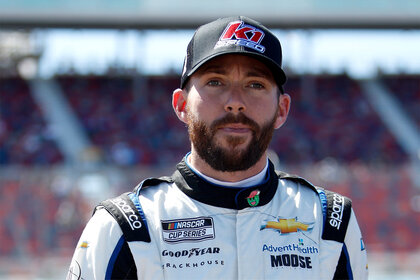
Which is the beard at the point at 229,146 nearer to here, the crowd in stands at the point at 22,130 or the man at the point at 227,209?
the man at the point at 227,209

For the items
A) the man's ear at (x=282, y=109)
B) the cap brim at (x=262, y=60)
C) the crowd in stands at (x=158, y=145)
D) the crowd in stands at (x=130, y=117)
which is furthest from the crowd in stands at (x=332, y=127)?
the cap brim at (x=262, y=60)

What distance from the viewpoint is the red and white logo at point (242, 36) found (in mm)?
1955

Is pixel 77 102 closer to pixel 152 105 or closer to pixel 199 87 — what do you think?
pixel 152 105

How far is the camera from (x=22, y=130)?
1694 centimetres

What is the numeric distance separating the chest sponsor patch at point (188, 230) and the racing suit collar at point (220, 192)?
0.07 meters

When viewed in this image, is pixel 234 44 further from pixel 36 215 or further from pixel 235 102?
pixel 36 215

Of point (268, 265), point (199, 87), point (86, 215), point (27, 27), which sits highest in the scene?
point (27, 27)

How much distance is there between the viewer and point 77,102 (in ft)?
64.5

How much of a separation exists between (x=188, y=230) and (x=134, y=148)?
45.9 feet

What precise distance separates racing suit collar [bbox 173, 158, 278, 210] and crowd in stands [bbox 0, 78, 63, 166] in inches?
526

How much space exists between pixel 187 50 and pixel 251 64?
0.21 m

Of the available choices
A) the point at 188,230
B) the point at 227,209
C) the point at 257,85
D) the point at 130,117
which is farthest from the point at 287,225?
the point at 130,117

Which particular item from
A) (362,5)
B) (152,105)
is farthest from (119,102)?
(362,5)

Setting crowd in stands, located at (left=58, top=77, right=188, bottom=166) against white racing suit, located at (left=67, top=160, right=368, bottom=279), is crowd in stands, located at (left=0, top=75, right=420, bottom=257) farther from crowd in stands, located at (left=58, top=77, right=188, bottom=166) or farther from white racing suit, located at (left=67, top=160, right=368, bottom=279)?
white racing suit, located at (left=67, top=160, right=368, bottom=279)
